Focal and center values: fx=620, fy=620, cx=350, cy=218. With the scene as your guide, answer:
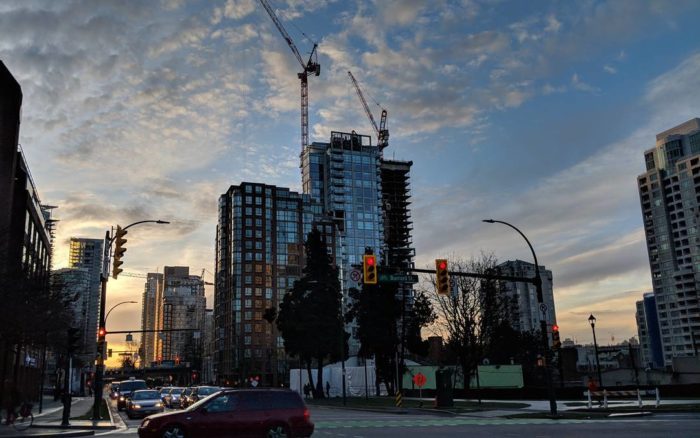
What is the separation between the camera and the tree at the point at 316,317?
228 ft

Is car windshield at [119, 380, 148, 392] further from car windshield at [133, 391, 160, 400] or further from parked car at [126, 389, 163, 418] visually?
parked car at [126, 389, 163, 418]

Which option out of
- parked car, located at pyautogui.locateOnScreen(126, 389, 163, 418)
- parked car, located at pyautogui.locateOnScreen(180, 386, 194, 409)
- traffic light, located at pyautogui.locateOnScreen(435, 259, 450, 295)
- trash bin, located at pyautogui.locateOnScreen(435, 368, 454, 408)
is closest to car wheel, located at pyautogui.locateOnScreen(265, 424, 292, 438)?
traffic light, located at pyautogui.locateOnScreen(435, 259, 450, 295)

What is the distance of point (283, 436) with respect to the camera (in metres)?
18.2

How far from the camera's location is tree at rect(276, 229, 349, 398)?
6950cm

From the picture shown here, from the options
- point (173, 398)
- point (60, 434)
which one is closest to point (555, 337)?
point (60, 434)

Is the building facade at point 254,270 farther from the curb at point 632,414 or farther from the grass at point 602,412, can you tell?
the curb at point 632,414

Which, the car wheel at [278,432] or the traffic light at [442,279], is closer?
the car wheel at [278,432]

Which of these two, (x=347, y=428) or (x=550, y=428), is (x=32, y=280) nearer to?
(x=347, y=428)

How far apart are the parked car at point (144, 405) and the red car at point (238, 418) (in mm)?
19008

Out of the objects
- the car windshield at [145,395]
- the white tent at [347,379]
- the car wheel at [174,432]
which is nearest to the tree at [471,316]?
the white tent at [347,379]

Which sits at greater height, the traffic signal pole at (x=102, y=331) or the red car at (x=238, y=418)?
the traffic signal pole at (x=102, y=331)

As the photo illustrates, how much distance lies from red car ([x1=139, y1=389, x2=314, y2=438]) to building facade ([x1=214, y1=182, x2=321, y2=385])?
5916 inches

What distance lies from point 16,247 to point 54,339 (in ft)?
49.3

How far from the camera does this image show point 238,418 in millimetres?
17859
